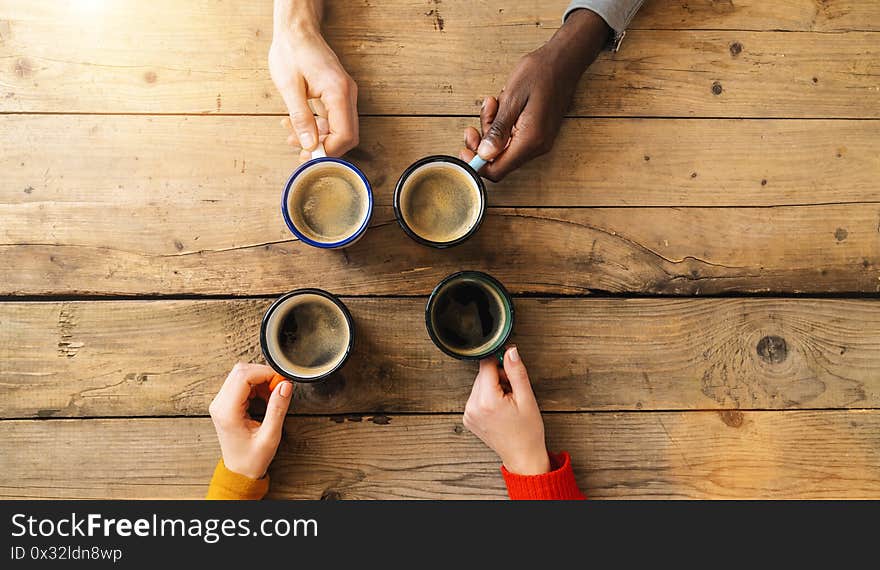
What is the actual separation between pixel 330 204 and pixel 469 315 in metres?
0.38

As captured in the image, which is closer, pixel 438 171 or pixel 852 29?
pixel 438 171

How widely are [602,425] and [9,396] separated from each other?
133 cm

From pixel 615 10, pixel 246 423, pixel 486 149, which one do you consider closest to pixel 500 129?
pixel 486 149

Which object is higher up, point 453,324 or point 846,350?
point 846,350

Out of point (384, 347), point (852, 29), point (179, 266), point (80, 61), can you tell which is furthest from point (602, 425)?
point (80, 61)

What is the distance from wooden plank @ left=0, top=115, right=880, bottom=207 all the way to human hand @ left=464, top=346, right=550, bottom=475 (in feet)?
1.30

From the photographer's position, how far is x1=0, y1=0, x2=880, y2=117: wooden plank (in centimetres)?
136

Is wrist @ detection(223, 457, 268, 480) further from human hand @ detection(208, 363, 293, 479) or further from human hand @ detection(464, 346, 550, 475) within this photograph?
human hand @ detection(464, 346, 550, 475)

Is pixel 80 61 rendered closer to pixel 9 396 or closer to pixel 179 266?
pixel 179 266

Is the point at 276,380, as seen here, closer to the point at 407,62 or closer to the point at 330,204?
the point at 330,204

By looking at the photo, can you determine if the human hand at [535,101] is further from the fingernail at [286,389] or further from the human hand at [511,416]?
the fingernail at [286,389]

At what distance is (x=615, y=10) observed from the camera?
4.33 ft

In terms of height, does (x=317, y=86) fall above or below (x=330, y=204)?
above

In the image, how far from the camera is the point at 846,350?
1.35 m
